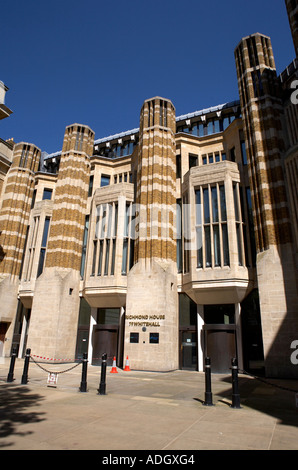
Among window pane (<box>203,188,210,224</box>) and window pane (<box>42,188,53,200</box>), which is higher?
window pane (<box>42,188,53,200</box>)

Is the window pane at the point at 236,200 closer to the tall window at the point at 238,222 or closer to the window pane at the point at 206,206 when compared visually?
the tall window at the point at 238,222

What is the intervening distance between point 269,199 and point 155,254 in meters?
8.51

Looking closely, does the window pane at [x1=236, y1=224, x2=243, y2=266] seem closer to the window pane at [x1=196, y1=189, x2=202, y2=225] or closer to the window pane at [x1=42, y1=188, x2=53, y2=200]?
the window pane at [x1=196, y1=189, x2=202, y2=225]

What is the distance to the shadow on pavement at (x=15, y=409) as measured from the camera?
232 inches

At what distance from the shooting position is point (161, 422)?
666cm

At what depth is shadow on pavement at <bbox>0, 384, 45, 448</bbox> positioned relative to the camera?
5.90m

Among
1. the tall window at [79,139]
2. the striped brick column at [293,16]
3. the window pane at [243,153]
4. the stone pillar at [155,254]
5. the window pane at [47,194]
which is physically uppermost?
the striped brick column at [293,16]

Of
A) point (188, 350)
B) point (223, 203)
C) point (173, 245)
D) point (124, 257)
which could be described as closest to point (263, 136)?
point (223, 203)

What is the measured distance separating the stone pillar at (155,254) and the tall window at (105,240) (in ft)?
8.47

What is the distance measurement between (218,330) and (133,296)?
6.20 metres

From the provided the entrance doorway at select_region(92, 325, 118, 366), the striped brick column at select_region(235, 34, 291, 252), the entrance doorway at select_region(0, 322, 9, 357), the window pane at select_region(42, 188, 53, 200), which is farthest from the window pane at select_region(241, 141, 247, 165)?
the entrance doorway at select_region(0, 322, 9, 357)

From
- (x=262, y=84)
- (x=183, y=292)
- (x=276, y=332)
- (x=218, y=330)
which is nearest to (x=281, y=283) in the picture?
(x=276, y=332)

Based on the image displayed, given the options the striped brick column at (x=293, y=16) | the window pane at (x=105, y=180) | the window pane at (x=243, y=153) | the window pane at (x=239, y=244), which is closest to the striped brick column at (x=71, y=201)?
the window pane at (x=105, y=180)

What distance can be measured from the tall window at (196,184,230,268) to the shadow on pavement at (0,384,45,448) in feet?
43.8
